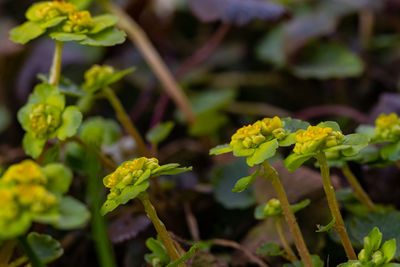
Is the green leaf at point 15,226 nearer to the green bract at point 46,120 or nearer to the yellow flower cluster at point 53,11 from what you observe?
the green bract at point 46,120

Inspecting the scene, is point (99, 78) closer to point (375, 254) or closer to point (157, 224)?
point (157, 224)

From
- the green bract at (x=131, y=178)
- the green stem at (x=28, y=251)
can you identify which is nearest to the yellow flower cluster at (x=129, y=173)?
the green bract at (x=131, y=178)

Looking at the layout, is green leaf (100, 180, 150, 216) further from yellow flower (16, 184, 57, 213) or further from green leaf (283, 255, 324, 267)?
green leaf (283, 255, 324, 267)

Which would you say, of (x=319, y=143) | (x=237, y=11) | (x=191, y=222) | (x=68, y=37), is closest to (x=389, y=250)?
(x=319, y=143)

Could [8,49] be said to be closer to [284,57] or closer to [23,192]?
[284,57]

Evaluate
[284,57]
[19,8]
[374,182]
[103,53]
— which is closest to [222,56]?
[284,57]

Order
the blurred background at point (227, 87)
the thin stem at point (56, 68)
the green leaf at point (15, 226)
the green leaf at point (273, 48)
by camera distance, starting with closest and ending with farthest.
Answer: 1. the green leaf at point (15, 226)
2. the thin stem at point (56, 68)
3. the blurred background at point (227, 87)
4. the green leaf at point (273, 48)
